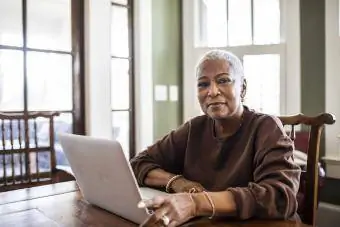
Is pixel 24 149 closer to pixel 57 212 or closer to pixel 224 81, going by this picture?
pixel 57 212

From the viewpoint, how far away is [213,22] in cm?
306

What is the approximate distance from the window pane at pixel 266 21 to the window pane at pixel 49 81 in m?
1.46

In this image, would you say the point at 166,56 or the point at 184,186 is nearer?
the point at 184,186

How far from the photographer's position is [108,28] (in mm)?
2670

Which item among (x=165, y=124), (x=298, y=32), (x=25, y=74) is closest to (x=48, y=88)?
(x=25, y=74)

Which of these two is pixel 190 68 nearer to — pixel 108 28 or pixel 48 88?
pixel 108 28

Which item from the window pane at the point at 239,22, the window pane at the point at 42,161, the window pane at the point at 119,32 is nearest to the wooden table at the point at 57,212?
the window pane at the point at 42,161

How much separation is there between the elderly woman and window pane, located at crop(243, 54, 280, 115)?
1.67 m

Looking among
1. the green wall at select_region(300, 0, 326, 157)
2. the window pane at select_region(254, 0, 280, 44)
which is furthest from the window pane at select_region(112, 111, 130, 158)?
the green wall at select_region(300, 0, 326, 157)

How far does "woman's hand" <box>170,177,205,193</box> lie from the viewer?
1.07 metres

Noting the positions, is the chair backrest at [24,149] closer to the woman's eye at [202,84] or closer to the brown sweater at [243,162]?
the brown sweater at [243,162]

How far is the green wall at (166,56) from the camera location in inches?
119

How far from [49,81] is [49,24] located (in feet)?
1.26

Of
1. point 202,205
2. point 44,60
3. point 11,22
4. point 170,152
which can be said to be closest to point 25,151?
point 44,60
